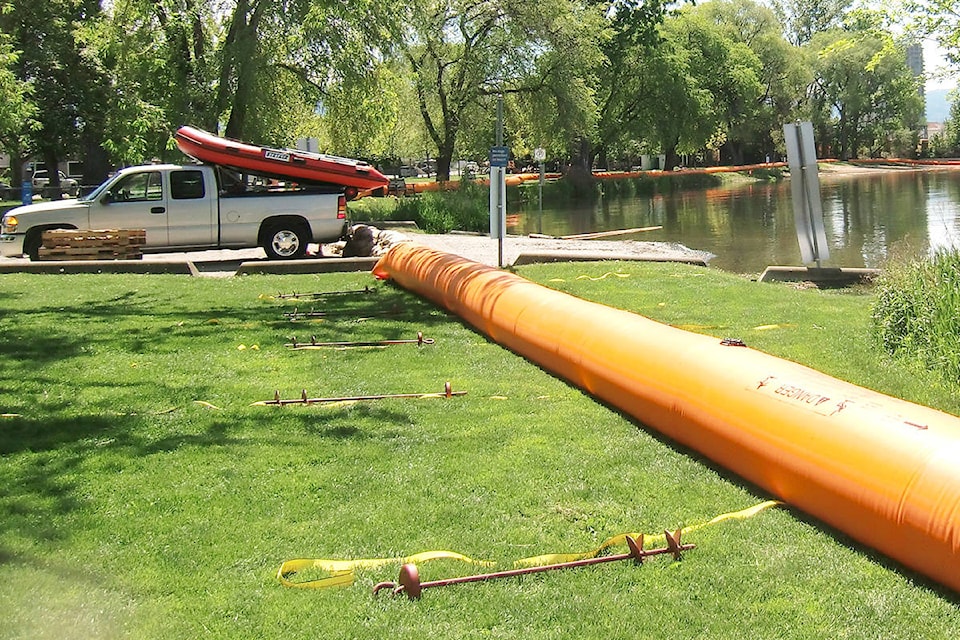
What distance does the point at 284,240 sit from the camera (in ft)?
57.0

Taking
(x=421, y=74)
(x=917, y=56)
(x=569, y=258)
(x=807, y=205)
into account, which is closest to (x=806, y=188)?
(x=807, y=205)

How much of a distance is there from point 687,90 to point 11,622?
179 feet

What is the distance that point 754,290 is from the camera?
1156 cm

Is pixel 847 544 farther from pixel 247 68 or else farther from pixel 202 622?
pixel 247 68

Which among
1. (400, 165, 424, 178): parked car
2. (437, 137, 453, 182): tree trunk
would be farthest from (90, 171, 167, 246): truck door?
(400, 165, 424, 178): parked car

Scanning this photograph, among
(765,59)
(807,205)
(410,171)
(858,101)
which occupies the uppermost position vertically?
(765,59)

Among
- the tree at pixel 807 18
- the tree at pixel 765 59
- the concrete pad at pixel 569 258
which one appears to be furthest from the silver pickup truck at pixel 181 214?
the tree at pixel 807 18

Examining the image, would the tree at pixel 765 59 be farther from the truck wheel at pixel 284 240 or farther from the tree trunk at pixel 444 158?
the truck wheel at pixel 284 240

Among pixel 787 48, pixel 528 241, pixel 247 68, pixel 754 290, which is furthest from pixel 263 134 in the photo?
pixel 787 48

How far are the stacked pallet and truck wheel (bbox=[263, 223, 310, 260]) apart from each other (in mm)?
2466

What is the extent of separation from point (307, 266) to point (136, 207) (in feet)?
12.8

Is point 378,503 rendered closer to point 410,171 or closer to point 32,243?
point 32,243

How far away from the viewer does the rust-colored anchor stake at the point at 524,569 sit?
12.2ft

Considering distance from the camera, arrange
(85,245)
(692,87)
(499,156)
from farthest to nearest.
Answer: (692,87) < (85,245) < (499,156)
